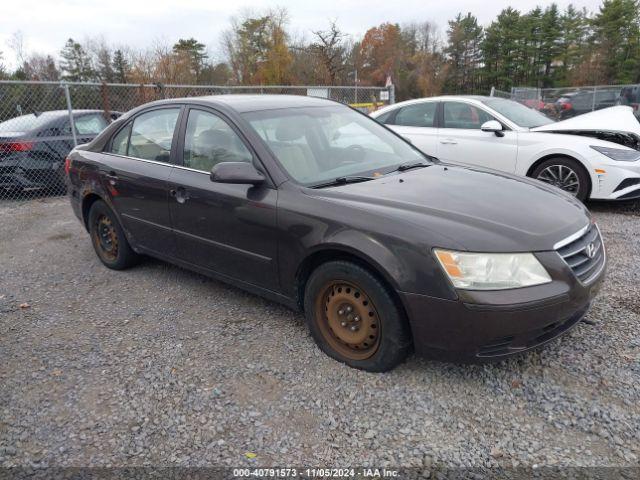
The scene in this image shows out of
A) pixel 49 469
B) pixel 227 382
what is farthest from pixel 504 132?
pixel 49 469

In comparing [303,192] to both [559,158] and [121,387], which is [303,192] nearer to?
[121,387]

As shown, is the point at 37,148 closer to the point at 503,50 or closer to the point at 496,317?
the point at 496,317

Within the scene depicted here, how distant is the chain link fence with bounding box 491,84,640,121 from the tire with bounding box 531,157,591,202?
840 cm

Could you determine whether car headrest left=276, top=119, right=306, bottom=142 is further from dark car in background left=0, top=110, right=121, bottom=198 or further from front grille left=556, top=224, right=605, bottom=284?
dark car in background left=0, top=110, right=121, bottom=198

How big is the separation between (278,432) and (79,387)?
A: 1293 mm

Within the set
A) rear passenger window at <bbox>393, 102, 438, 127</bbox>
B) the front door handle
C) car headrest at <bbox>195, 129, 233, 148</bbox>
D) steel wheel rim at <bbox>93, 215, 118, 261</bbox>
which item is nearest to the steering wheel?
car headrest at <bbox>195, 129, 233, 148</bbox>

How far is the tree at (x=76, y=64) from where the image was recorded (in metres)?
42.6

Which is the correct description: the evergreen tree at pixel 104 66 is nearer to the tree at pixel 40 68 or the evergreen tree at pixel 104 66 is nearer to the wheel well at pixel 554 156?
the tree at pixel 40 68

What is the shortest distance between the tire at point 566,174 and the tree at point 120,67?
33.0 meters

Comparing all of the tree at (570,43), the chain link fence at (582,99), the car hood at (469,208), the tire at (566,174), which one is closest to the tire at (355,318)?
the car hood at (469,208)

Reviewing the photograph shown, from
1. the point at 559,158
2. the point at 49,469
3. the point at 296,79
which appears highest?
the point at 296,79

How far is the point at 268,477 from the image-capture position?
2.11m

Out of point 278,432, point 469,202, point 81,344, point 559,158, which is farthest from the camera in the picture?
point 559,158

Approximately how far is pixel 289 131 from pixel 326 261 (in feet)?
3.55
